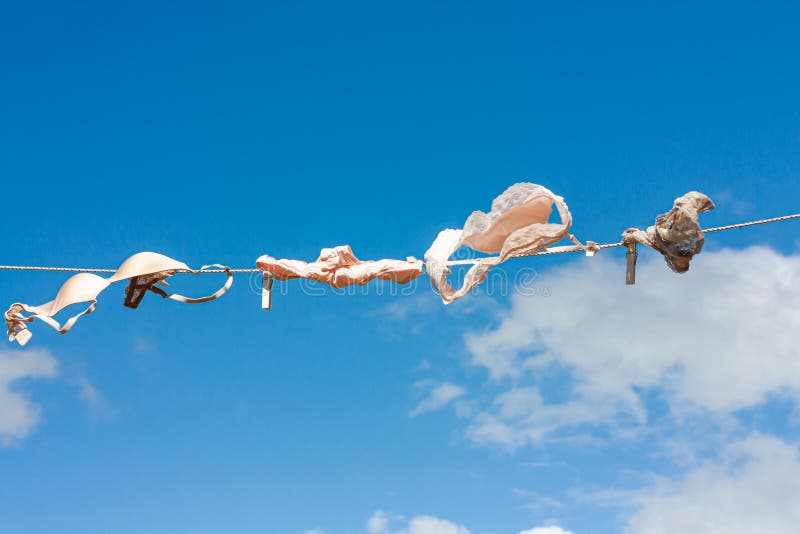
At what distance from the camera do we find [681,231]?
4.46m

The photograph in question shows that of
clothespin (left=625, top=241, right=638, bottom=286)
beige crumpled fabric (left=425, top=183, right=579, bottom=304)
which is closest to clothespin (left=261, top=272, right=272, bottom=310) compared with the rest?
beige crumpled fabric (left=425, top=183, right=579, bottom=304)

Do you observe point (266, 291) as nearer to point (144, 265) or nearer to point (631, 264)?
point (144, 265)

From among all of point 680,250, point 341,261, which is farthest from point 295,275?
point 680,250

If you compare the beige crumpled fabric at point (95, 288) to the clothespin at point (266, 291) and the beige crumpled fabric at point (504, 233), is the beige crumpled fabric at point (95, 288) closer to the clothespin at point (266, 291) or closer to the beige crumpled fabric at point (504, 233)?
the clothespin at point (266, 291)

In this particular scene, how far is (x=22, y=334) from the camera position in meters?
5.61

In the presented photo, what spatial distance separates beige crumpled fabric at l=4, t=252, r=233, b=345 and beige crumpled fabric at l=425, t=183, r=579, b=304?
1.44 m

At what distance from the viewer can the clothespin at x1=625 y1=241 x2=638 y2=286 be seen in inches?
187

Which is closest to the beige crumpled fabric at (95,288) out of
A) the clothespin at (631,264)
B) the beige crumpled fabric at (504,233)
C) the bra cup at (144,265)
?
the bra cup at (144,265)

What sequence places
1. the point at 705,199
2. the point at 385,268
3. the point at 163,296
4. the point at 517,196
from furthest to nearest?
1. the point at 163,296
2. the point at 385,268
3. the point at 517,196
4. the point at 705,199

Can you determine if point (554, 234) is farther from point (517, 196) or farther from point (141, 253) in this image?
point (141, 253)

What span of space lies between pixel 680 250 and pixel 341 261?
2.05 metres

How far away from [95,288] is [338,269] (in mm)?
1544

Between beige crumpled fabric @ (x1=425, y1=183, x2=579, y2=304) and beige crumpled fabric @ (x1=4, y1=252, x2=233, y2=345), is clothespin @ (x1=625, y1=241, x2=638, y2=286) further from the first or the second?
beige crumpled fabric @ (x1=4, y1=252, x2=233, y2=345)

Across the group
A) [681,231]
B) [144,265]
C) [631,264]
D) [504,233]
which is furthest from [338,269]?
[681,231]
